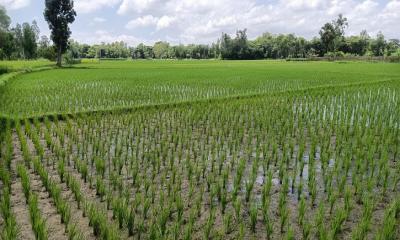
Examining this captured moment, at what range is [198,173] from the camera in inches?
203

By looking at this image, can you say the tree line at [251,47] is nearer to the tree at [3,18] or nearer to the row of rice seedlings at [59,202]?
the tree at [3,18]

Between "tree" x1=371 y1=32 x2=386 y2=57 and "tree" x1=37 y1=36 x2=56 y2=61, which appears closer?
"tree" x1=37 y1=36 x2=56 y2=61

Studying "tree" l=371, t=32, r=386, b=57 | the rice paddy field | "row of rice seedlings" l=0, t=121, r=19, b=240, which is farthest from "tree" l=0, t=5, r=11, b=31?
"tree" l=371, t=32, r=386, b=57

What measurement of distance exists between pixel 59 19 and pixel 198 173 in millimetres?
34542

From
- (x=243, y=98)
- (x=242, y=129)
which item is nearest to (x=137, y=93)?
(x=243, y=98)

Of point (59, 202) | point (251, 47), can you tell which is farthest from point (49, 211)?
point (251, 47)

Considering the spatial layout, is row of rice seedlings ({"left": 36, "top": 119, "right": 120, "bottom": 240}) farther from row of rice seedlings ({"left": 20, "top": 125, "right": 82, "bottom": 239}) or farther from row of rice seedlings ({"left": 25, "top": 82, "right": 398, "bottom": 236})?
row of rice seedlings ({"left": 25, "top": 82, "right": 398, "bottom": 236})

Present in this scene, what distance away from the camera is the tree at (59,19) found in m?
35.2

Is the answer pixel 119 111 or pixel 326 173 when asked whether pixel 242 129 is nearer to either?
pixel 326 173

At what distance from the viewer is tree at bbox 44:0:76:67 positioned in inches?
1387

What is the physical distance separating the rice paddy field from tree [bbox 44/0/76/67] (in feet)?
89.4

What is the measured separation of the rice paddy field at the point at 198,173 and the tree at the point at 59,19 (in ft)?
89.4

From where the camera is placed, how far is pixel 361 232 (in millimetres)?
3367

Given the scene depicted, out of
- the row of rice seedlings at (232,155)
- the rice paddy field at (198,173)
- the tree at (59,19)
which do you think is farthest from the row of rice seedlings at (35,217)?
the tree at (59,19)
